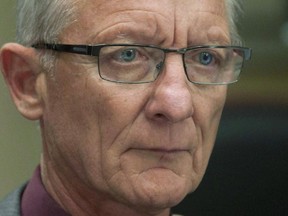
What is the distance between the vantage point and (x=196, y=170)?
1.31m

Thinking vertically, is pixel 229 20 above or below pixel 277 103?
above

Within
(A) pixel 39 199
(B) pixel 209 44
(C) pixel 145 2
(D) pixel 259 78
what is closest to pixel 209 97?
(B) pixel 209 44

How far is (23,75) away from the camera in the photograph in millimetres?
1349

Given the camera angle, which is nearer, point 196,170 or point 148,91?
point 148,91

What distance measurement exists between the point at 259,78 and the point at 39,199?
48.0 inches

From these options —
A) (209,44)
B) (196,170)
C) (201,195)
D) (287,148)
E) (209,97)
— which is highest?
(209,44)

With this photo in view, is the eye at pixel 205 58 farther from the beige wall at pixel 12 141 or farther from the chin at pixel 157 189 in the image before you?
the beige wall at pixel 12 141

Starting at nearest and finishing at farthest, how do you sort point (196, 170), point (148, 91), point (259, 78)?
1. point (148, 91)
2. point (196, 170)
3. point (259, 78)

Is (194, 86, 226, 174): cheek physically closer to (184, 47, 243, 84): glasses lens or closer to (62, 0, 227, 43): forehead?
(184, 47, 243, 84): glasses lens

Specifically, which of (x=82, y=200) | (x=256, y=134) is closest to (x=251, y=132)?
(x=256, y=134)

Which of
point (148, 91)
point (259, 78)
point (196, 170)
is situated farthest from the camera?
point (259, 78)

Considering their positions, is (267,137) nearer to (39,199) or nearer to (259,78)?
(259,78)

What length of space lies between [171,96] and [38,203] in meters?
0.43

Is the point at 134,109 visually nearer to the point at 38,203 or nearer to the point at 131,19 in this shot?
the point at 131,19
